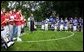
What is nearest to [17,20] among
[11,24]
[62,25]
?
[11,24]

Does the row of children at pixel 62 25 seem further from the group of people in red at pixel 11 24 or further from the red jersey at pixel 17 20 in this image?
the red jersey at pixel 17 20

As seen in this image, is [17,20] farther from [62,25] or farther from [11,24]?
[62,25]

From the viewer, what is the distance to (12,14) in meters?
8.23

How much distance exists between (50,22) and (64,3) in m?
12.9

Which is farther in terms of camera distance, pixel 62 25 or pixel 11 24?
pixel 62 25

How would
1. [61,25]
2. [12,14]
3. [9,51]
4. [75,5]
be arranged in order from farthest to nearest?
[61,25], [12,14], [9,51], [75,5]

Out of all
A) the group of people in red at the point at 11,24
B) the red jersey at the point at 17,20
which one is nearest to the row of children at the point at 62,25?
the group of people in red at the point at 11,24

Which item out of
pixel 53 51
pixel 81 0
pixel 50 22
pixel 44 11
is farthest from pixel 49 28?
pixel 81 0

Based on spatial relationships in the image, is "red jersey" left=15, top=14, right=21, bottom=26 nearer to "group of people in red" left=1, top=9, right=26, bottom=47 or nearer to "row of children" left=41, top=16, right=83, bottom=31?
"group of people in red" left=1, top=9, right=26, bottom=47

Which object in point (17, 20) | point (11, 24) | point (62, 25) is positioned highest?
point (17, 20)

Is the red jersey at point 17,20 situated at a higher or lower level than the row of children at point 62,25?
higher

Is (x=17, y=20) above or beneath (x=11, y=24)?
above

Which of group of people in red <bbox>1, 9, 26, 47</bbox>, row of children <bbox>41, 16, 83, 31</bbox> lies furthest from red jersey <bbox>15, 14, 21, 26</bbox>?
row of children <bbox>41, 16, 83, 31</bbox>

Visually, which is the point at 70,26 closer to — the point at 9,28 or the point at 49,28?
the point at 49,28
